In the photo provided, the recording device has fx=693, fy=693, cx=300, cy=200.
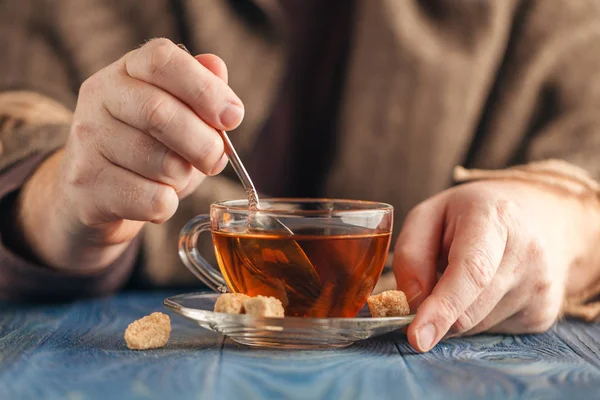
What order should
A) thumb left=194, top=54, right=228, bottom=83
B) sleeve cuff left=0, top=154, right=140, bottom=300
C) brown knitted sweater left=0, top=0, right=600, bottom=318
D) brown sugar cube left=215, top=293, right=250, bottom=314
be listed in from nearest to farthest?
brown sugar cube left=215, top=293, right=250, bottom=314 → thumb left=194, top=54, right=228, bottom=83 → sleeve cuff left=0, top=154, right=140, bottom=300 → brown knitted sweater left=0, top=0, right=600, bottom=318

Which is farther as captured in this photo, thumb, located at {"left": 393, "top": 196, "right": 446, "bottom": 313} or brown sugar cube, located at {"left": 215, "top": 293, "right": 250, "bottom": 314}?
thumb, located at {"left": 393, "top": 196, "right": 446, "bottom": 313}

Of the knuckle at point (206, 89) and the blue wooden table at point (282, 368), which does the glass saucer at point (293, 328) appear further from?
the knuckle at point (206, 89)

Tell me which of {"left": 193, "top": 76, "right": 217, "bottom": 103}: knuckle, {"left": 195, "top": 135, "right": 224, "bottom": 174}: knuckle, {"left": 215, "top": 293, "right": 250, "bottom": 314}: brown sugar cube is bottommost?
{"left": 215, "top": 293, "right": 250, "bottom": 314}: brown sugar cube

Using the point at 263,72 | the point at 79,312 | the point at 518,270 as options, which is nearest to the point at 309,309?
the point at 518,270

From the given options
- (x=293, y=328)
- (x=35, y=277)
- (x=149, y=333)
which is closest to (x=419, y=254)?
(x=293, y=328)

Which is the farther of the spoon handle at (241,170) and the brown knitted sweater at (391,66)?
the brown knitted sweater at (391,66)

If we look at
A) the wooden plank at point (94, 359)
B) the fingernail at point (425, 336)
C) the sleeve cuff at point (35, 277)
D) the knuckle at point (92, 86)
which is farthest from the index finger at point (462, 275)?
the sleeve cuff at point (35, 277)

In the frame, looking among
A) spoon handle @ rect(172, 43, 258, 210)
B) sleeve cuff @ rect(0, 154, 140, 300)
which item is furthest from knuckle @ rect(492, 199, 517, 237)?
sleeve cuff @ rect(0, 154, 140, 300)

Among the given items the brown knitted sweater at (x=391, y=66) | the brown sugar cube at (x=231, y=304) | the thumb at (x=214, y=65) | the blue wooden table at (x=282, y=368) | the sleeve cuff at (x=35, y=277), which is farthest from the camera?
the brown knitted sweater at (x=391, y=66)

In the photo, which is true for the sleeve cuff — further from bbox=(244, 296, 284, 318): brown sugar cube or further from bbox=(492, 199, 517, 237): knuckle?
bbox=(492, 199, 517, 237): knuckle
